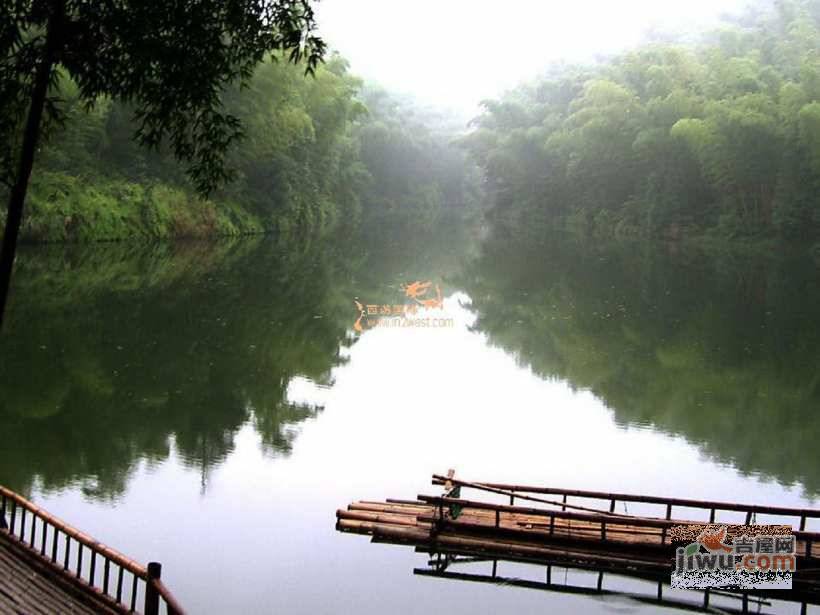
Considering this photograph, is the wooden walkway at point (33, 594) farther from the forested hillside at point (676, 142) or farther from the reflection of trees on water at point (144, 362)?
the forested hillside at point (676, 142)

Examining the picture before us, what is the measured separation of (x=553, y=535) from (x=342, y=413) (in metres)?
5.02

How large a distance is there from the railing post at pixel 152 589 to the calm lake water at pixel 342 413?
1.67 m

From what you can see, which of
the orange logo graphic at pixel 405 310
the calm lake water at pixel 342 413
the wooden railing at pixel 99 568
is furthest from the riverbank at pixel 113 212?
the wooden railing at pixel 99 568

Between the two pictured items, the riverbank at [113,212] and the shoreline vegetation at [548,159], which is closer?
the riverbank at [113,212]

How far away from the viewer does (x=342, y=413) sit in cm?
1277

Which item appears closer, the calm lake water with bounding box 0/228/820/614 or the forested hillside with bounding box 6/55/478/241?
the calm lake water with bounding box 0/228/820/614

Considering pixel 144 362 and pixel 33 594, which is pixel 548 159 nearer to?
pixel 144 362

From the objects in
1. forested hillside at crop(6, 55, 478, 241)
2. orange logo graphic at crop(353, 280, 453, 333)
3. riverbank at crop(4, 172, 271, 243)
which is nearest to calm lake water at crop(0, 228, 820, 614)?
orange logo graphic at crop(353, 280, 453, 333)

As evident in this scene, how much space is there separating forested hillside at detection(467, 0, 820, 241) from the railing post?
35.7 m

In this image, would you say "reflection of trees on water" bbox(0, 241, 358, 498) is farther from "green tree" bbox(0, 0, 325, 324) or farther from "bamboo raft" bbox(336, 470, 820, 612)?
"green tree" bbox(0, 0, 325, 324)

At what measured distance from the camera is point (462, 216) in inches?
2992

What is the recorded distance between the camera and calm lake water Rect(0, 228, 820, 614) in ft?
26.3

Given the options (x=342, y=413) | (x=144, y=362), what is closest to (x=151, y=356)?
(x=144, y=362)

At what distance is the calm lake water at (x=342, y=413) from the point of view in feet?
26.3
